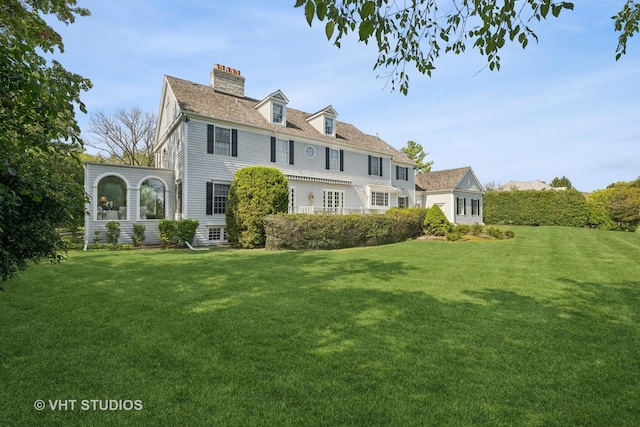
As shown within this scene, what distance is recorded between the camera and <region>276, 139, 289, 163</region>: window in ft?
60.0

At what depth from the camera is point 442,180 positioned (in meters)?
30.5

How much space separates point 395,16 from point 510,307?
15.3 ft

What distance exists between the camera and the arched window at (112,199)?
14.6 m

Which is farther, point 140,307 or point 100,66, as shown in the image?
point 100,66

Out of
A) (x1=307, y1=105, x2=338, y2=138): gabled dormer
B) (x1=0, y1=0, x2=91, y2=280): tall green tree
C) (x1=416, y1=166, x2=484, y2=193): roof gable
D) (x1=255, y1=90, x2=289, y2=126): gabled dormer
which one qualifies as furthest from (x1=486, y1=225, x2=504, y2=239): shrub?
(x1=0, y1=0, x2=91, y2=280): tall green tree

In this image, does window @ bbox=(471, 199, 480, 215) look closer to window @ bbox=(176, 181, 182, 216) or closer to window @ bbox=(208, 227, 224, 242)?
window @ bbox=(208, 227, 224, 242)

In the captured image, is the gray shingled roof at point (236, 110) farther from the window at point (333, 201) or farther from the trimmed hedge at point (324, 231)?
the trimmed hedge at point (324, 231)

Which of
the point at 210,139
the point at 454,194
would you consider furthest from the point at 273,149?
the point at 454,194

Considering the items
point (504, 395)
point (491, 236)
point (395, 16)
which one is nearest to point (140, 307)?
point (504, 395)

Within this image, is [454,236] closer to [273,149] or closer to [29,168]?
[273,149]

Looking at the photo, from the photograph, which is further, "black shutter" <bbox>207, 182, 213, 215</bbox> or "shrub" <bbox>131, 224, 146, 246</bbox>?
"black shutter" <bbox>207, 182, 213, 215</bbox>

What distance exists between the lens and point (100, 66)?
1154 cm

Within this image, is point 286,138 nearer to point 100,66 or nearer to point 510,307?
point 100,66

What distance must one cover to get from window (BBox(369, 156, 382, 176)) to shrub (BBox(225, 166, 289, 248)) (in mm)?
10289
